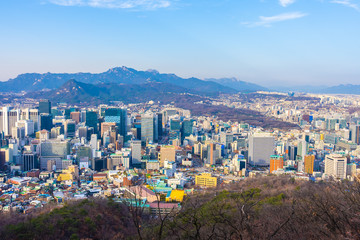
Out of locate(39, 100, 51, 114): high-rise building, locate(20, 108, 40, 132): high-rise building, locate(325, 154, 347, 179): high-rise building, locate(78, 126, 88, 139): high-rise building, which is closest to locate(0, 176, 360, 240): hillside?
locate(325, 154, 347, 179): high-rise building

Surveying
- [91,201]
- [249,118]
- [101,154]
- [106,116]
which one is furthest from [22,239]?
[249,118]

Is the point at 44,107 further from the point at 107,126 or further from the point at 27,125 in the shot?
the point at 107,126

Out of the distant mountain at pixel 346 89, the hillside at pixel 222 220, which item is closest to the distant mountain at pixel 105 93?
the distant mountain at pixel 346 89

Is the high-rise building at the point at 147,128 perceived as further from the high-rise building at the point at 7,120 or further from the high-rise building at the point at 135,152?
the high-rise building at the point at 7,120

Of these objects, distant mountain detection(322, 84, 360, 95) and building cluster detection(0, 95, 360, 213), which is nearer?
building cluster detection(0, 95, 360, 213)

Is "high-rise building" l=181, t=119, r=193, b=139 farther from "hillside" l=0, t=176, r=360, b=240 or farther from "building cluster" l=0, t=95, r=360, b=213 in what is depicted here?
"hillside" l=0, t=176, r=360, b=240
